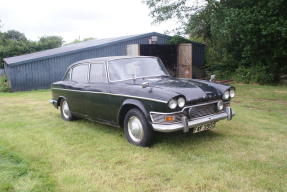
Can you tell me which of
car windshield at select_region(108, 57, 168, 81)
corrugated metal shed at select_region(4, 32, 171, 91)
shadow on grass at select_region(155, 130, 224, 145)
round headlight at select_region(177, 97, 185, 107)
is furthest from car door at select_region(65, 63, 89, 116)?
corrugated metal shed at select_region(4, 32, 171, 91)

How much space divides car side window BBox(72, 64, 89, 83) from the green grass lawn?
1.12m

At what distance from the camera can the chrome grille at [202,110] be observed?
436cm

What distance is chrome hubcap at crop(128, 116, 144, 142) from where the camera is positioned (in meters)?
4.59

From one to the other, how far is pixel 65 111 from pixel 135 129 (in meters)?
2.95

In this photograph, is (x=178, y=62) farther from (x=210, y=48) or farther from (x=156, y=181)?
(x=156, y=181)

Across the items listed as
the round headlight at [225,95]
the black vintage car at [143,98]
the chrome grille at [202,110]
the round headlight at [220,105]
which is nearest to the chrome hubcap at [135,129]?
the black vintage car at [143,98]

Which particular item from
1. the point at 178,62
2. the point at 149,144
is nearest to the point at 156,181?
the point at 149,144

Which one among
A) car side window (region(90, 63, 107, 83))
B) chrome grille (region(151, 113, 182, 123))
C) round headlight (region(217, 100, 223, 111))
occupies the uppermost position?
car side window (region(90, 63, 107, 83))

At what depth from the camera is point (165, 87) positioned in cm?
452

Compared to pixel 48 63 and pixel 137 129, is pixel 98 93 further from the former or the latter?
pixel 48 63

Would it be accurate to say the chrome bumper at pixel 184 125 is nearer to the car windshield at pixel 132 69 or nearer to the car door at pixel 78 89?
the car windshield at pixel 132 69

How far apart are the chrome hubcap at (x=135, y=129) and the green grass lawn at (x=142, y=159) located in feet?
0.65

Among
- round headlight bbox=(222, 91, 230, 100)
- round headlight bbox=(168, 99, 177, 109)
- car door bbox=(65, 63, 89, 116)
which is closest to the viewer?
round headlight bbox=(168, 99, 177, 109)

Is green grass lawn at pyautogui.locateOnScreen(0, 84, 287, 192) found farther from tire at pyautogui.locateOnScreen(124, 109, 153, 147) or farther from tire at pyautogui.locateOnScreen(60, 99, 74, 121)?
tire at pyautogui.locateOnScreen(60, 99, 74, 121)
